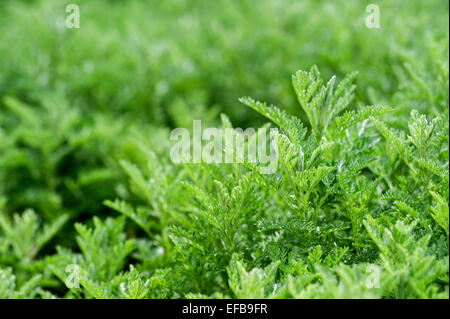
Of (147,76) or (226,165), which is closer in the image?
(226,165)

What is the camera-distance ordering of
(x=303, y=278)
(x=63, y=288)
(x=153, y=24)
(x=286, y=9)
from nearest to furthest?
(x=303, y=278), (x=63, y=288), (x=286, y=9), (x=153, y=24)

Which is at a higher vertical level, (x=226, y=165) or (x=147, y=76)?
(x=147, y=76)

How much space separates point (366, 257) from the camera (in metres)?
1.36

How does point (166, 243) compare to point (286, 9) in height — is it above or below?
below

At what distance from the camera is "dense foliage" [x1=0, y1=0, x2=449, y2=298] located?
51.9 inches

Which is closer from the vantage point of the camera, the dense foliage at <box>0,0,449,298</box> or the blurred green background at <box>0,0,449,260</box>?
the dense foliage at <box>0,0,449,298</box>

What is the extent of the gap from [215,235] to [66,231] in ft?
4.02

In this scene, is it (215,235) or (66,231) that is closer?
(215,235)

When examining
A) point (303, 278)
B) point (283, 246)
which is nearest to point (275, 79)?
point (283, 246)

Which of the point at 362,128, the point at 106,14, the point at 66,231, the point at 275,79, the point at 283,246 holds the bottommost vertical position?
the point at 283,246

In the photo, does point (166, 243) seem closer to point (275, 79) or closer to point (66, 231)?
point (66, 231)

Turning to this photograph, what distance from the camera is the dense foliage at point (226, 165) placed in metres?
1.32

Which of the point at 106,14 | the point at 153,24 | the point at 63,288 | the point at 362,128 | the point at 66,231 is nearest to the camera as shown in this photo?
the point at 362,128

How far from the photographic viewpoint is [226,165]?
162 cm
